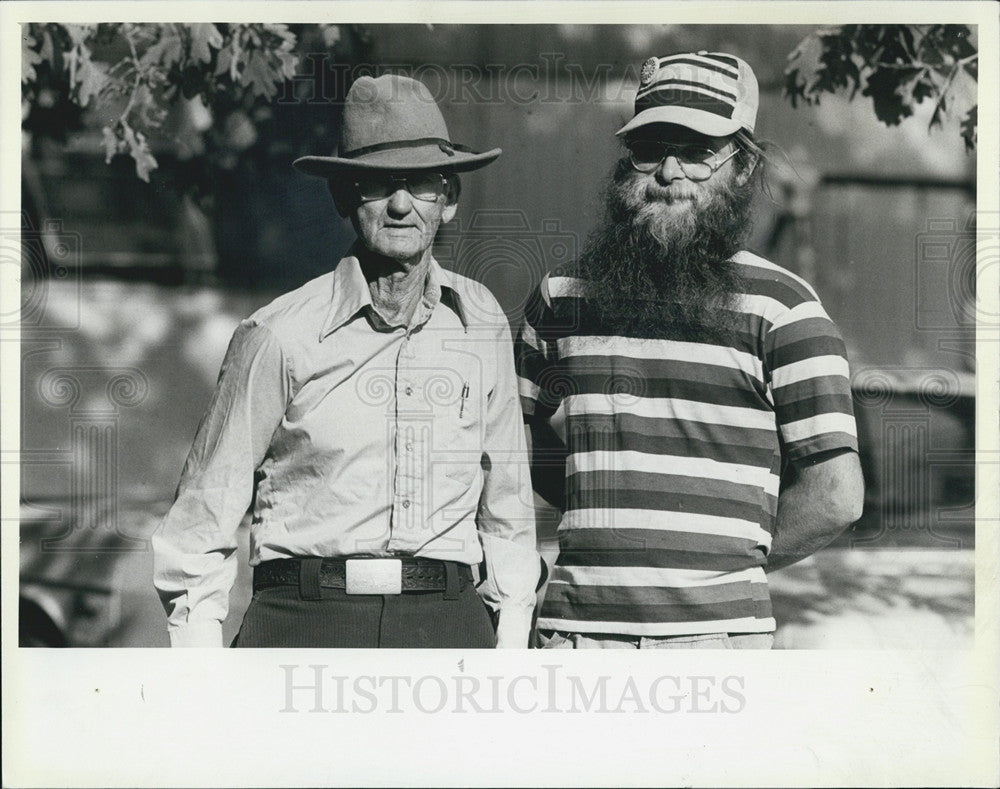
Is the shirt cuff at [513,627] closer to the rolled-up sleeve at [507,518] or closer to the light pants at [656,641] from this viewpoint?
the rolled-up sleeve at [507,518]

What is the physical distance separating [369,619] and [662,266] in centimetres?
160

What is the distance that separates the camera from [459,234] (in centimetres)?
454

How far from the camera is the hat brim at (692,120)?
4391 mm

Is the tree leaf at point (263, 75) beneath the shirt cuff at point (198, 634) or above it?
above

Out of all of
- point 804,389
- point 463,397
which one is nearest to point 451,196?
point 463,397

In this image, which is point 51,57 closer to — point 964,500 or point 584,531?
point 584,531

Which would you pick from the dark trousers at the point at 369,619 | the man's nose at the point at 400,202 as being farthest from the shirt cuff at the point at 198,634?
the man's nose at the point at 400,202

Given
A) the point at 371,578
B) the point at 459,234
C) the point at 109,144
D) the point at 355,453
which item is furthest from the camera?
the point at 109,144

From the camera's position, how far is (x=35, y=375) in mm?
4672

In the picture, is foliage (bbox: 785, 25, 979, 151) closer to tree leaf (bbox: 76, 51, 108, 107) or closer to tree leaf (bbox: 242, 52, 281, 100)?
tree leaf (bbox: 242, 52, 281, 100)

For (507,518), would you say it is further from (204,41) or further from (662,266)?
(204,41)

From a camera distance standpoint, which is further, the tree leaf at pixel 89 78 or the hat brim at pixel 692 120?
the tree leaf at pixel 89 78

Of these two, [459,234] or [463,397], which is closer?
[463,397]

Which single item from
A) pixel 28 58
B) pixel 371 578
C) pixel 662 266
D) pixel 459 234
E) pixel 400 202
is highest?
pixel 28 58
